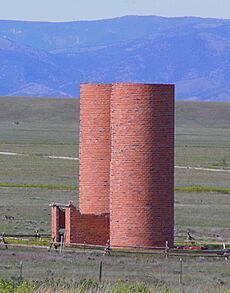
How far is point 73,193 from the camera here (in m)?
54.0

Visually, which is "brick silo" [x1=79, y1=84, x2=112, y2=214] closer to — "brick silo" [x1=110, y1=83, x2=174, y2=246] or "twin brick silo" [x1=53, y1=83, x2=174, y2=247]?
"twin brick silo" [x1=53, y1=83, x2=174, y2=247]

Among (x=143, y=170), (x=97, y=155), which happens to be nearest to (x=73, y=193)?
(x=97, y=155)

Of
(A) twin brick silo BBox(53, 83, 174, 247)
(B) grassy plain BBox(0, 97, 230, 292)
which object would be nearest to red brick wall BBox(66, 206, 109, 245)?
(A) twin brick silo BBox(53, 83, 174, 247)

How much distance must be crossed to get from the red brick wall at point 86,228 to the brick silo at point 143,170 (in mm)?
1050

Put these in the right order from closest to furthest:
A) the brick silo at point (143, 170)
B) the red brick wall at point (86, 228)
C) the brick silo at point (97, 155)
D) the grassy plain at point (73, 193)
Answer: the grassy plain at point (73, 193)
the brick silo at point (143, 170)
the red brick wall at point (86, 228)
the brick silo at point (97, 155)

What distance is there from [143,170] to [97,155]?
2.39 m

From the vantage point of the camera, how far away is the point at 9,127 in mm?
135625

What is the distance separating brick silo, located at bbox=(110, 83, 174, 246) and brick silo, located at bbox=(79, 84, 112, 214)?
1.67 metres

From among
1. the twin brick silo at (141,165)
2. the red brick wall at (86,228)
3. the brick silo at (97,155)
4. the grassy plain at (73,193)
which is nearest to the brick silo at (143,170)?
the twin brick silo at (141,165)

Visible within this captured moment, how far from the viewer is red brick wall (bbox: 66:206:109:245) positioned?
34.5 m

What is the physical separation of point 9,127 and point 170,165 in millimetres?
102641

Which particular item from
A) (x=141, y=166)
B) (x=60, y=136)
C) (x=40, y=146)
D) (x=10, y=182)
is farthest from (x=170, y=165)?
(x=60, y=136)

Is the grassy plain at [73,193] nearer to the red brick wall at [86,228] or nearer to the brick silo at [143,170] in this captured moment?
the brick silo at [143,170]

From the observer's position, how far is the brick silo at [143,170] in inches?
1325
